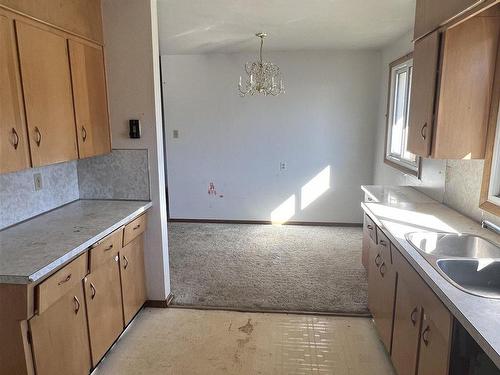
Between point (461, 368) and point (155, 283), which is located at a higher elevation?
point (461, 368)

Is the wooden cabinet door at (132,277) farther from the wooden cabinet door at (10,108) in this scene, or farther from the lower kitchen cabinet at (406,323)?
the lower kitchen cabinet at (406,323)

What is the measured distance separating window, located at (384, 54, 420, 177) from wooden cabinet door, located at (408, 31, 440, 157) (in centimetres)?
121

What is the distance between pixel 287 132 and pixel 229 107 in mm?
904

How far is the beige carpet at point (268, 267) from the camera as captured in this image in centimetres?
305

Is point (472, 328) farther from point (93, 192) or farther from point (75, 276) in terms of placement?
point (93, 192)

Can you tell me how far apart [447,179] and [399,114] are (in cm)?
165

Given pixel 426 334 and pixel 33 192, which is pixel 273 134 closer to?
pixel 33 192

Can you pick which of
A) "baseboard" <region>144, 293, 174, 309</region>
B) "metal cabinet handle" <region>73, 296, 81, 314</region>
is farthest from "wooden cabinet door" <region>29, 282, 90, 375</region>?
"baseboard" <region>144, 293, 174, 309</region>

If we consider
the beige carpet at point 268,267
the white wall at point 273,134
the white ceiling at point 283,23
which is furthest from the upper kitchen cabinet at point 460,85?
the white wall at point 273,134

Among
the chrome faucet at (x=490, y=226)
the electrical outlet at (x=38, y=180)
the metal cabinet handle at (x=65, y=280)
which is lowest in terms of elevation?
the metal cabinet handle at (x=65, y=280)

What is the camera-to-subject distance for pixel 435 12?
2111mm

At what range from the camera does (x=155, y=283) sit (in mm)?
2914

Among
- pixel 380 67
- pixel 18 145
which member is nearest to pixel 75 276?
pixel 18 145

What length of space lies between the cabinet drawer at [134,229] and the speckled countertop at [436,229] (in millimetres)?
1731
